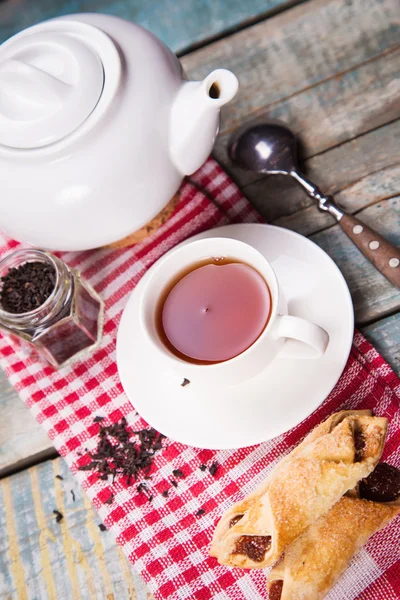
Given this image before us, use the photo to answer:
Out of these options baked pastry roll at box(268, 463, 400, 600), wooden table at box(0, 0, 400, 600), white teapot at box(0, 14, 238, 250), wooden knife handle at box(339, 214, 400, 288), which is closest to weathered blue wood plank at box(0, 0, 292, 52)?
wooden table at box(0, 0, 400, 600)

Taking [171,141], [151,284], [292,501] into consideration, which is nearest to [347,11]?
[171,141]

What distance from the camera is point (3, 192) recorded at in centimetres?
92

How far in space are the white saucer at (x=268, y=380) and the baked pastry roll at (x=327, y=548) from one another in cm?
14

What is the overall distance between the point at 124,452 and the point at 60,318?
0.25 m

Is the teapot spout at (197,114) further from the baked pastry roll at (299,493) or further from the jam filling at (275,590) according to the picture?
the jam filling at (275,590)

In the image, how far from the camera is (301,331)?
2.74 feet

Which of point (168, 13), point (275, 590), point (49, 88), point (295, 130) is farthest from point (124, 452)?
point (168, 13)

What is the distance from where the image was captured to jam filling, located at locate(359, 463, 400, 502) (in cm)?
89

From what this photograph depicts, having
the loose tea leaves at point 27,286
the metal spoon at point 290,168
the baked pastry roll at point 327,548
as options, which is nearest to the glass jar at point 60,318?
the loose tea leaves at point 27,286

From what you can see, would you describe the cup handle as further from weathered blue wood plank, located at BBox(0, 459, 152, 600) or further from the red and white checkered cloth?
weathered blue wood plank, located at BBox(0, 459, 152, 600)

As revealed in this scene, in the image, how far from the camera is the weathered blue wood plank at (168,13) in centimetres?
134

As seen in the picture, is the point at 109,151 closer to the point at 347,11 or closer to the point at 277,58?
the point at 277,58

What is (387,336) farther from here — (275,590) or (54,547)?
(54,547)

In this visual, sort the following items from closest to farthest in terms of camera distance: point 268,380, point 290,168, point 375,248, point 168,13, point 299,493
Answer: point 299,493, point 268,380, point 375,248, point 290,168, point 168,13
